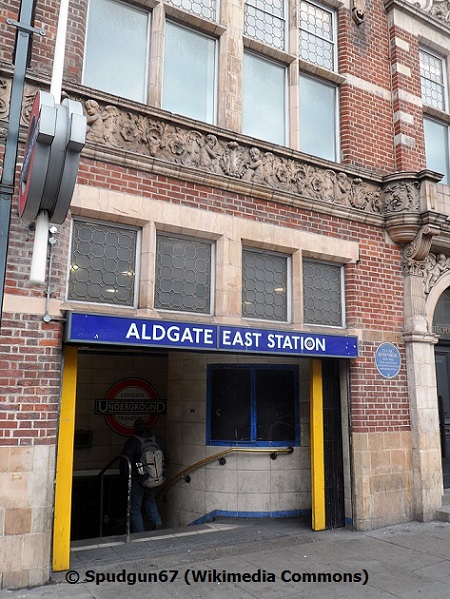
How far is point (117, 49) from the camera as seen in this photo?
7051 mm

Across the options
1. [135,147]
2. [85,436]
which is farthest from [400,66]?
[85,436]

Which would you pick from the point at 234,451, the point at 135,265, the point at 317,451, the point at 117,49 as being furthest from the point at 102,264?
the point at 317,451

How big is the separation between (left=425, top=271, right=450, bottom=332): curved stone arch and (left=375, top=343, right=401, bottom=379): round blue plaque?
2.98 ft

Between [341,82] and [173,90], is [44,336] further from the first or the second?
[341,82]

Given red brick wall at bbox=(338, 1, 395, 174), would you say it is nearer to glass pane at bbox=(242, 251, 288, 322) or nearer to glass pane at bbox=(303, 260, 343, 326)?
glass pane at bbox=(303, 260, 343, 326)

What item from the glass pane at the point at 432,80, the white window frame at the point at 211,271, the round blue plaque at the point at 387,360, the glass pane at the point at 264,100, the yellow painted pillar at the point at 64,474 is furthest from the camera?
the glass pane at the point at 432,80

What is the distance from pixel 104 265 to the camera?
639cm

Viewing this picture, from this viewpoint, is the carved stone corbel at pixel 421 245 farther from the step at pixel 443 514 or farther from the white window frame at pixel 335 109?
the step at pixel 443 514

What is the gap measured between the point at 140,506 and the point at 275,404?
2.68 metres

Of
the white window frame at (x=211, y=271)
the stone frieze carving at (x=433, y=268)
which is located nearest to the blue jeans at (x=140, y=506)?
the white window frame at (x=211, y=271)

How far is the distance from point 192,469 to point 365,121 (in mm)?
6496

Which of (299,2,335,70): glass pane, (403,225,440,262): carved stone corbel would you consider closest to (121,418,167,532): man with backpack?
(403,225,440,262): carved stone corbel

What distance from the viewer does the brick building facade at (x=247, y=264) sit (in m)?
5.76

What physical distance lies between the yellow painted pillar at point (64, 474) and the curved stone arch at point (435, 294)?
5.97m
